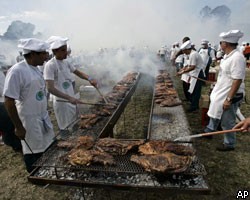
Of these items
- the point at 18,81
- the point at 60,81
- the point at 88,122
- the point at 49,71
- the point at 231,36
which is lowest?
the point at 88,122

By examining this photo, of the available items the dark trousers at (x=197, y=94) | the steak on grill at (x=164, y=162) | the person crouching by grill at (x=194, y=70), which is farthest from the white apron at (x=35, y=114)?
the dark trousers at (x=197, y=94)

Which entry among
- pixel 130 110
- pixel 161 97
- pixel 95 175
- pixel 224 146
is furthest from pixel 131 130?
pixel 95 175

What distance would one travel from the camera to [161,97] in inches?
250

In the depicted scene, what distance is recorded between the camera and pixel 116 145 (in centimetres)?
337

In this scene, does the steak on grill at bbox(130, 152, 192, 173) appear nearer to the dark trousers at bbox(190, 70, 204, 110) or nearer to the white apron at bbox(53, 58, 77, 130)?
the white apron at bbox(53, 58, 77, 130)

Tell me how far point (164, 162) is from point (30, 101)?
2371 mm

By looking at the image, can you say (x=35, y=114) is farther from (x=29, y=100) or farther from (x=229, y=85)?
(x=229, y=85)

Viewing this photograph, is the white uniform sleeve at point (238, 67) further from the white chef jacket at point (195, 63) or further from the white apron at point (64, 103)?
the white apron at point (64, 103)

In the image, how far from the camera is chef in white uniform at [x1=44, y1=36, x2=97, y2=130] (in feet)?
14.6

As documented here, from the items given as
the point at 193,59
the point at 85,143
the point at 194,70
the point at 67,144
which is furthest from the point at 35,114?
the point at 194,70

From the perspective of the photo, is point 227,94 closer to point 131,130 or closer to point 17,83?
point 131,130

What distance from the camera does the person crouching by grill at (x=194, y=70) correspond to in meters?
7.55

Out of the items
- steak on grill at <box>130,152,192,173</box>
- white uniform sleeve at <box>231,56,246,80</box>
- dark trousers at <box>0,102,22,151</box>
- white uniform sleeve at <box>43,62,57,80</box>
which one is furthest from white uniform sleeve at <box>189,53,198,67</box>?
dark trousers at <box>0,102,22,151</box>

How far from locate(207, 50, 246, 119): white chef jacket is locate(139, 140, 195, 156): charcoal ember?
216 centimetres
